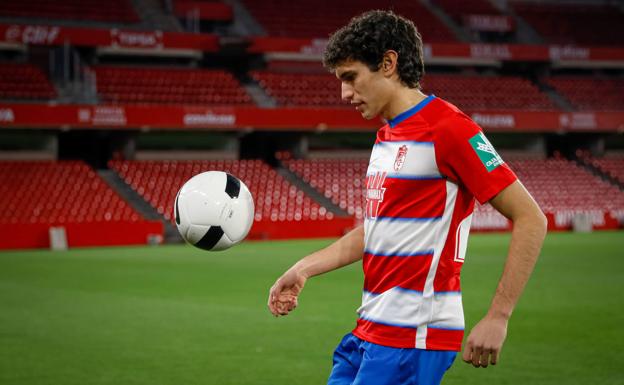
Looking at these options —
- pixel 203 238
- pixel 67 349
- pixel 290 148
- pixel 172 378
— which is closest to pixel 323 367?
pixel 172 378

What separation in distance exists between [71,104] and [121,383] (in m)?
25.4

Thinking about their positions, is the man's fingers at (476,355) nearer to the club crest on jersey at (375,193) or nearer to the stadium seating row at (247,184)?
the club crest on jersey at (375,193)

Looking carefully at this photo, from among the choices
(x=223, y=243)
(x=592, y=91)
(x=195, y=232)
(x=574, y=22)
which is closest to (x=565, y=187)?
(x=592, y=91)

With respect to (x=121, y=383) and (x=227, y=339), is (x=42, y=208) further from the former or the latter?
(x=121, y=383)

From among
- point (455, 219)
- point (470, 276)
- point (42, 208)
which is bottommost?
point (42, 208)

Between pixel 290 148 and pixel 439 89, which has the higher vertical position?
pixel 439 89

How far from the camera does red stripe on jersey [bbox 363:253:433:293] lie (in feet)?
10.5

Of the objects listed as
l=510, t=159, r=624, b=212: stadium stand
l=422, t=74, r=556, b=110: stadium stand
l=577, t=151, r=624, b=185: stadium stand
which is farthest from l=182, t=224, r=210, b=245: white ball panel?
l=577, t=151, r=624, b=185: stadium stand

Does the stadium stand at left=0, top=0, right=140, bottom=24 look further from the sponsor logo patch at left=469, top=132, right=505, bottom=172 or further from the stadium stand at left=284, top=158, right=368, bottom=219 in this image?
the sponsor logo patch at left=469, top=132, right=505, bottom=172

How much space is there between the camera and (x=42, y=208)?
27734 millimetres

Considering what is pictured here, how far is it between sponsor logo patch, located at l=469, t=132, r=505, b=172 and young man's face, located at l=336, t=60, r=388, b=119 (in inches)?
A: 15.3

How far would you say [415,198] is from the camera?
10.5ft

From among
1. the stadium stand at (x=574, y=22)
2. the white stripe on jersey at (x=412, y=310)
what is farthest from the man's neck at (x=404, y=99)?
the stadium stand at (x=574, y=22)

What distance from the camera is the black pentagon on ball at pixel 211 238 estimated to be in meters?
4.51
